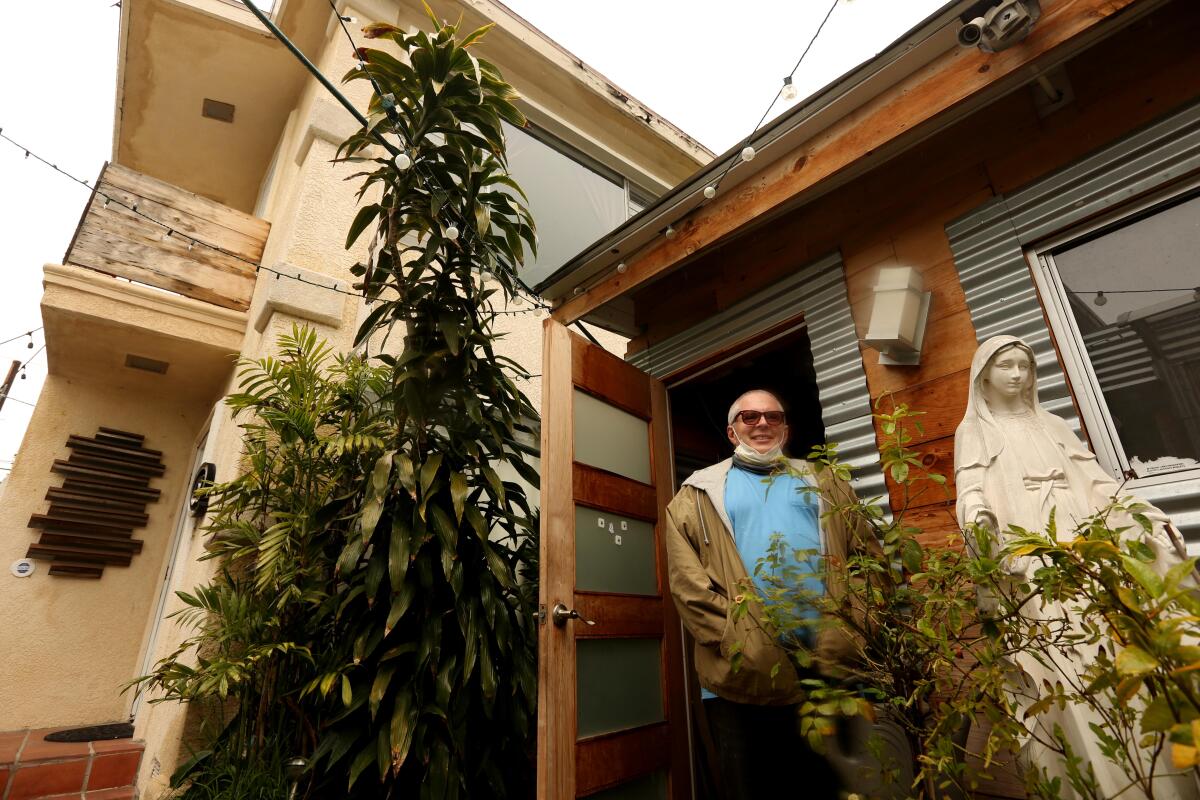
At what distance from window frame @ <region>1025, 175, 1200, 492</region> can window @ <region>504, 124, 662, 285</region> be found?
117 inches

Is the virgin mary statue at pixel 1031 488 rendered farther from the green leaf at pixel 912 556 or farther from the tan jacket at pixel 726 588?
the tan jacket at pixel 726 588

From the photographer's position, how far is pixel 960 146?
7.30 feet

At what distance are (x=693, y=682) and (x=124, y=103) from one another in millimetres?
6692

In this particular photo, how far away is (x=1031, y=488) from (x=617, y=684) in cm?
159

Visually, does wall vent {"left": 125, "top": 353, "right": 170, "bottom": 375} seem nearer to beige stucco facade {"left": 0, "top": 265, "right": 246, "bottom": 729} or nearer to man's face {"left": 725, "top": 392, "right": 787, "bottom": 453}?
beige stucco facade {"left": 0, "top": 265, "right": 246, "bottom": 729}

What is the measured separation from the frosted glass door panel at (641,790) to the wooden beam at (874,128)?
205 centimetres

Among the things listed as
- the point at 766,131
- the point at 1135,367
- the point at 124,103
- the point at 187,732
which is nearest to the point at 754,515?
the point at 1135,367

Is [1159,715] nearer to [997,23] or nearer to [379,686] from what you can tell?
[997,23]

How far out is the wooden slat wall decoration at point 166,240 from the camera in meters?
3.71

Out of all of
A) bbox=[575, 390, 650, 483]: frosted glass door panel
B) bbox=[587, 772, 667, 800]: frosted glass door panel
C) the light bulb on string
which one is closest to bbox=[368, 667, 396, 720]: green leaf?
bbox=[587, 772, 667, 800]: frosted glass door panel

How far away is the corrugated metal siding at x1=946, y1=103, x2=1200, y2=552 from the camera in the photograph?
1664mm

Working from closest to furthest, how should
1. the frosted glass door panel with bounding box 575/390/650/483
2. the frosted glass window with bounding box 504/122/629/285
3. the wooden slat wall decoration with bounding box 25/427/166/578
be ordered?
1. the frosted glass door panel with bounding box 575/390/650/483
2. the wooden slat wall decoration with bounding box 25/427/166/578
3. the frosted glass window with bounding box 504/122/629/285

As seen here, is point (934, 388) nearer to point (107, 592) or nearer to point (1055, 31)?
point (1055, 31)

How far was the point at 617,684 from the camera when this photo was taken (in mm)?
2299
